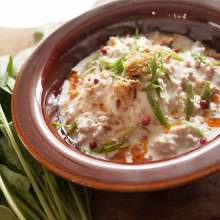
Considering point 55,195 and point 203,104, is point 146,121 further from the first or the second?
point 55,195

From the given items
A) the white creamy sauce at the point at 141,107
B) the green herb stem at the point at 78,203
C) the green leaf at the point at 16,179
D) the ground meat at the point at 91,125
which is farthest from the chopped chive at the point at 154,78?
the green leaf at the point at 16,179

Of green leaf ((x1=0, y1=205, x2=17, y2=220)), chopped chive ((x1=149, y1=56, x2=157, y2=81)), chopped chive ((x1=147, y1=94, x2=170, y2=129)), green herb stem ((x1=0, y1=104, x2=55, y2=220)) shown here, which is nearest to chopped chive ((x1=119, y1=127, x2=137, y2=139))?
chopped chive ((x1=147, y1=94, x2=170, y2=129))

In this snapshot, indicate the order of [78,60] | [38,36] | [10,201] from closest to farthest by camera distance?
1. [10,201]
2. [78,60]
3. [38,36]

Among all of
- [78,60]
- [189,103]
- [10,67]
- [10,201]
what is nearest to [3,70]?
[10,67]

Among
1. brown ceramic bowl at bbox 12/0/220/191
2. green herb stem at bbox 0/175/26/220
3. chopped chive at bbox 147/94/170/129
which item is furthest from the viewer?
chopped chive at bbox 147/94/170/129

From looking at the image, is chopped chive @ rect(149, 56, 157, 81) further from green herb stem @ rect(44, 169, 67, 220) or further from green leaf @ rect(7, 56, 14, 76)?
green leaf @ rect(7, 56, 14, 76)

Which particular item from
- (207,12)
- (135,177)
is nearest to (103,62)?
(207,12)
